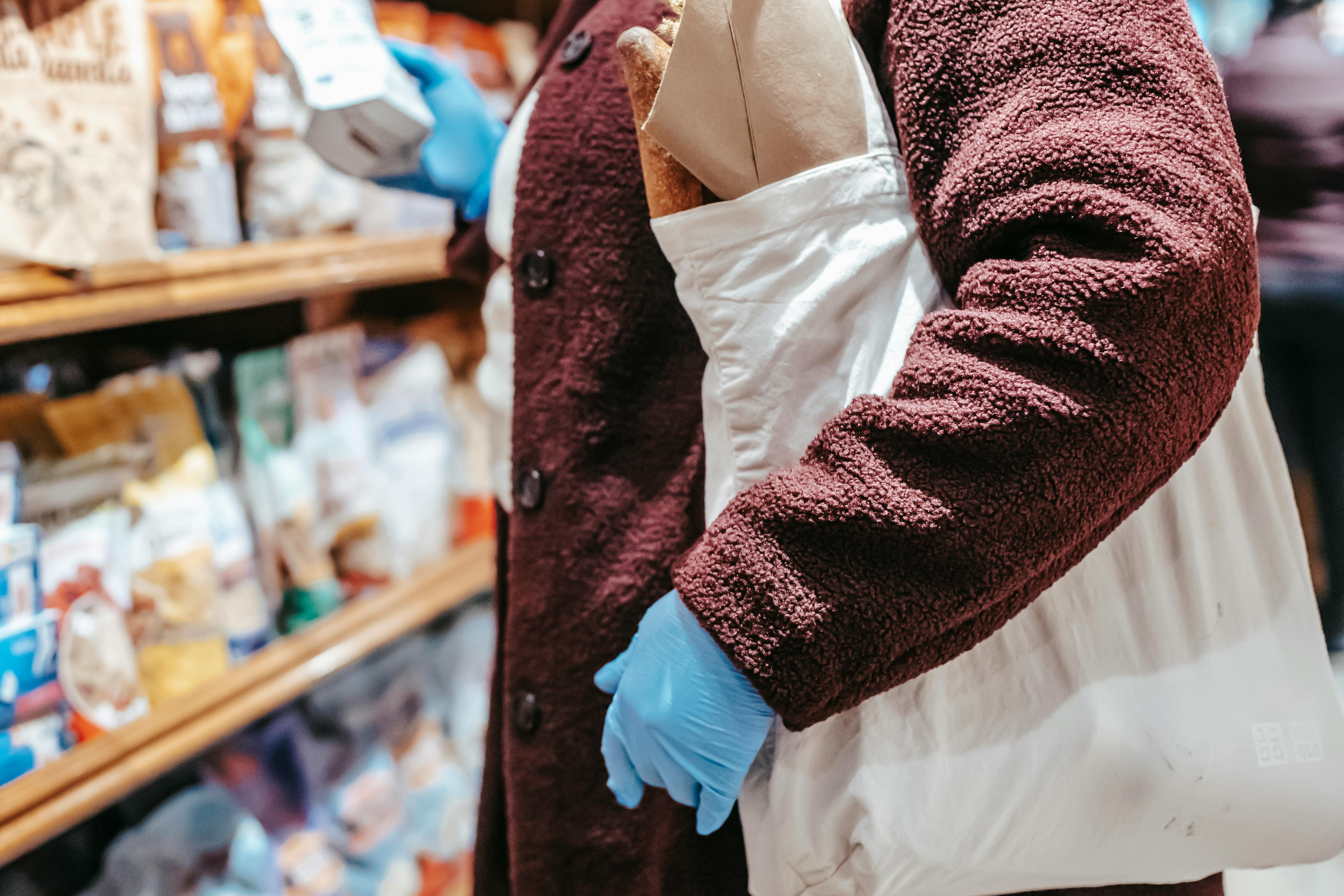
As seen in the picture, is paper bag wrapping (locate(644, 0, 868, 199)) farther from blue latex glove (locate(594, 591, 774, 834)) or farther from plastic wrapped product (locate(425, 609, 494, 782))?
plastic wrapped product (locate(425, 609, 494, 782))

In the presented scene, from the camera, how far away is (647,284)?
518mm

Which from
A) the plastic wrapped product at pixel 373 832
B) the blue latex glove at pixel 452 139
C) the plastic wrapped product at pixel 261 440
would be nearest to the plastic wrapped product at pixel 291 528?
the plastic wrapped product at pixel 261 440

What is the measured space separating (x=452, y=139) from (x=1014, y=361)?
55 centimetres

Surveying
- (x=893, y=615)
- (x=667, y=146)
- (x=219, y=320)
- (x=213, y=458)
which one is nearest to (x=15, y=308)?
(x=213, y=458)

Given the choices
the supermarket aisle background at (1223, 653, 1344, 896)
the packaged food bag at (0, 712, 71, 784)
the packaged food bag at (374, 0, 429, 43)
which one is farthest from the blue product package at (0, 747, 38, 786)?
the supermarket aisle background at (1223, 653, 1344, 896)

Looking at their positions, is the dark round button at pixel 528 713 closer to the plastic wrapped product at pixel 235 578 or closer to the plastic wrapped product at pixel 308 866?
the plastic wrapped product at pixel 235 578

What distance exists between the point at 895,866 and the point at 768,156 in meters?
0.35

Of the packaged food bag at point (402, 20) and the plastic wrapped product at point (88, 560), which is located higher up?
the packaged food bag at point (402, 20)

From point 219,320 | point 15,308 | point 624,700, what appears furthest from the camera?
point 219,320

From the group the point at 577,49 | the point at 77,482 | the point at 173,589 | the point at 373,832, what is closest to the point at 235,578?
the point at 173,589

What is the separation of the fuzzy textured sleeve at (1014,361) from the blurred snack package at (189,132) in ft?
2.34

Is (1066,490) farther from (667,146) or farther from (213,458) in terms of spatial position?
(213,458)

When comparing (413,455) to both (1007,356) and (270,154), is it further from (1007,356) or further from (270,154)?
(1007,356)

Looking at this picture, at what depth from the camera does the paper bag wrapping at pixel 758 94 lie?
393 millimetres
